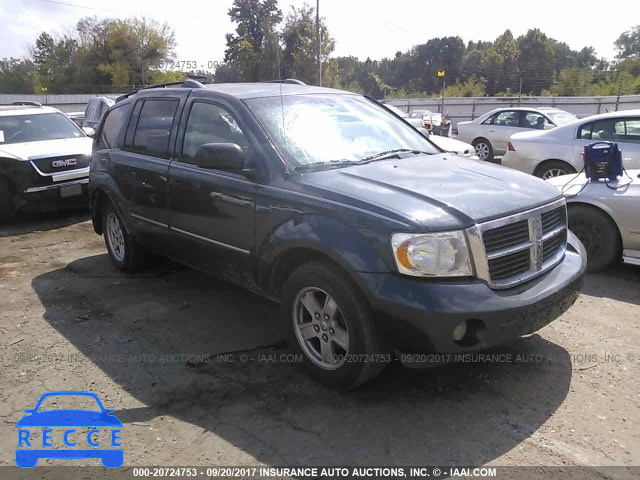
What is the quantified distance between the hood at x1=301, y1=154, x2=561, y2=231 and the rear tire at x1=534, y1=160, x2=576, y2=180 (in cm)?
527

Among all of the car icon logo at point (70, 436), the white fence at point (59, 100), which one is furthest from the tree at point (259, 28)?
the white fence at point (59, 100)

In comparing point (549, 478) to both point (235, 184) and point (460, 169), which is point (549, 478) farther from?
point (235, 184)

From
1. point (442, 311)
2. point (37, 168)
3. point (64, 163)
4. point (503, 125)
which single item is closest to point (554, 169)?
point (503, 125)

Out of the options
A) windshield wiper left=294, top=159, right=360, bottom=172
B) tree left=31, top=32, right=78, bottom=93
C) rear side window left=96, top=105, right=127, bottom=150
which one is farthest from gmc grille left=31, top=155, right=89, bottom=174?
tree left=31, top=32, right=78, bottom=93

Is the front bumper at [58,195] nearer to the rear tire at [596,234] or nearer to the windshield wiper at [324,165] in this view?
the windshield wiper at [324,165]

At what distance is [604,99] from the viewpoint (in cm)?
2733

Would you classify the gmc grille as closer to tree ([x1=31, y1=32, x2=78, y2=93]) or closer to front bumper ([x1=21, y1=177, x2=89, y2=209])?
front bumper ([x1=21, y1=177, x2=89, y2=209])

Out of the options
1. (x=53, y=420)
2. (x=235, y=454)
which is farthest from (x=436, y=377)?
(x=53, y=420)

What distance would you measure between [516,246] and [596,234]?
2645 mm

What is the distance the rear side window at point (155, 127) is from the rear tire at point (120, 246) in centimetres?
85

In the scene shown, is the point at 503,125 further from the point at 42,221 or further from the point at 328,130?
the point at 328,130

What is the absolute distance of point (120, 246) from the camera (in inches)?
225

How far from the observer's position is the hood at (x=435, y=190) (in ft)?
10.2

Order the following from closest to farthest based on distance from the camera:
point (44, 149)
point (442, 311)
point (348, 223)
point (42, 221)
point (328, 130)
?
point (442, 311), point (348, 223), point (328, 130), point (44, 149), point (42, 221)
